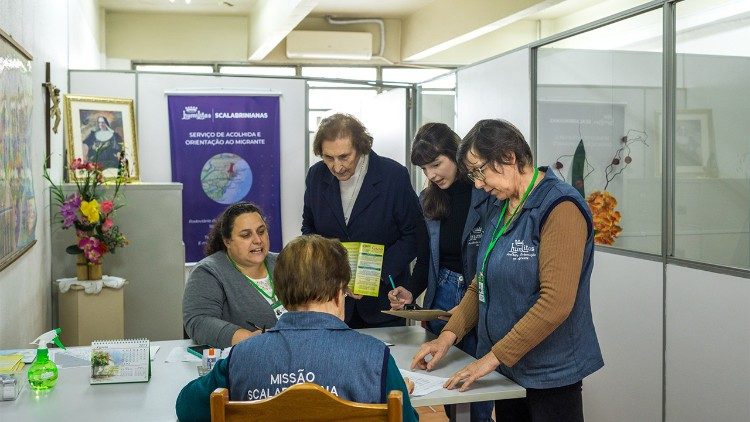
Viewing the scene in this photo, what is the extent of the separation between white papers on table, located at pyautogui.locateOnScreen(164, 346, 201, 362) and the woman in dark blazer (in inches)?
29.8

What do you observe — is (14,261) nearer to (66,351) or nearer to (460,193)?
(66,351)

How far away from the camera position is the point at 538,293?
219 cm

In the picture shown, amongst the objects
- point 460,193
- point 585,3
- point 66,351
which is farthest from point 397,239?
point 585,3

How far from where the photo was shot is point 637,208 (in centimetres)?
365

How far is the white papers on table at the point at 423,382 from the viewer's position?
2188 millimetres

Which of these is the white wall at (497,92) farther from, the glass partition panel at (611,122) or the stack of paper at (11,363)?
the stack of paper at (11,363)

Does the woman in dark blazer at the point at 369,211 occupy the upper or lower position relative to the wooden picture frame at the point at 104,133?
lower

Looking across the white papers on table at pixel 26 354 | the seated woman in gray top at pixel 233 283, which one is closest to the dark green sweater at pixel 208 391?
the seated woman in gray top at pixel 233 283

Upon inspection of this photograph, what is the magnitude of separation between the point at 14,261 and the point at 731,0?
118 inches

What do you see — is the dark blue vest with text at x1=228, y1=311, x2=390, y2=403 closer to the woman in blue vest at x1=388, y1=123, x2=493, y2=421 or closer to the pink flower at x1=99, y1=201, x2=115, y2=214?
the woman in blue vest at x1=388, y1=123, x2=493, y2=421

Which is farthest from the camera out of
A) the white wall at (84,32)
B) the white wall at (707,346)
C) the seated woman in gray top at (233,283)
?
the white wall at (84,32)

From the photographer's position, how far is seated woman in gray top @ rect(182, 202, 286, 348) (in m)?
2.69

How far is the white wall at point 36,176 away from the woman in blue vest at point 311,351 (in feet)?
5.10

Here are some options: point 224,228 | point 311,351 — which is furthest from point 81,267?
point 311,351
